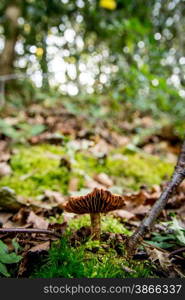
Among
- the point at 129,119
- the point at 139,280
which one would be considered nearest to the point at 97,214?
the point at 139,280

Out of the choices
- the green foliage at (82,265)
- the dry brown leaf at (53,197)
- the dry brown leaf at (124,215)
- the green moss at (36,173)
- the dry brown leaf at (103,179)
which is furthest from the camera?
the dry brown leaf at (103,179)

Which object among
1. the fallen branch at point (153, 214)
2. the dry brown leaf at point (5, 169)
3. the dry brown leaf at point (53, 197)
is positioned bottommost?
the dry brown leaf at point (53, 197)

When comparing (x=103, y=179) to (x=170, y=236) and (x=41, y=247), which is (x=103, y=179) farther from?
(x=41, y=247)

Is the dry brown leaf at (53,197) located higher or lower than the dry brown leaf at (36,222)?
lower

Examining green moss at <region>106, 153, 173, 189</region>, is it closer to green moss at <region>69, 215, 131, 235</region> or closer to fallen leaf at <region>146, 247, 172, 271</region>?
green moss at <region>69, 215, 131, 235</region>

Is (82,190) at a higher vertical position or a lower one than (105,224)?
higher

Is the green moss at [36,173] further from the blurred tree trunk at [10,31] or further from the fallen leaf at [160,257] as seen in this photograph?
the blurred tree trunk at [10,31]

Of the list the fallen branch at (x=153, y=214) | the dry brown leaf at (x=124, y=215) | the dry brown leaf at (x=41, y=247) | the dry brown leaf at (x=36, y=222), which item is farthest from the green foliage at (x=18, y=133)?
the fallen branch at (x=153, y=214)

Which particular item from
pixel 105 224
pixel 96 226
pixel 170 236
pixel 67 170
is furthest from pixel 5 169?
pixel 170 236
